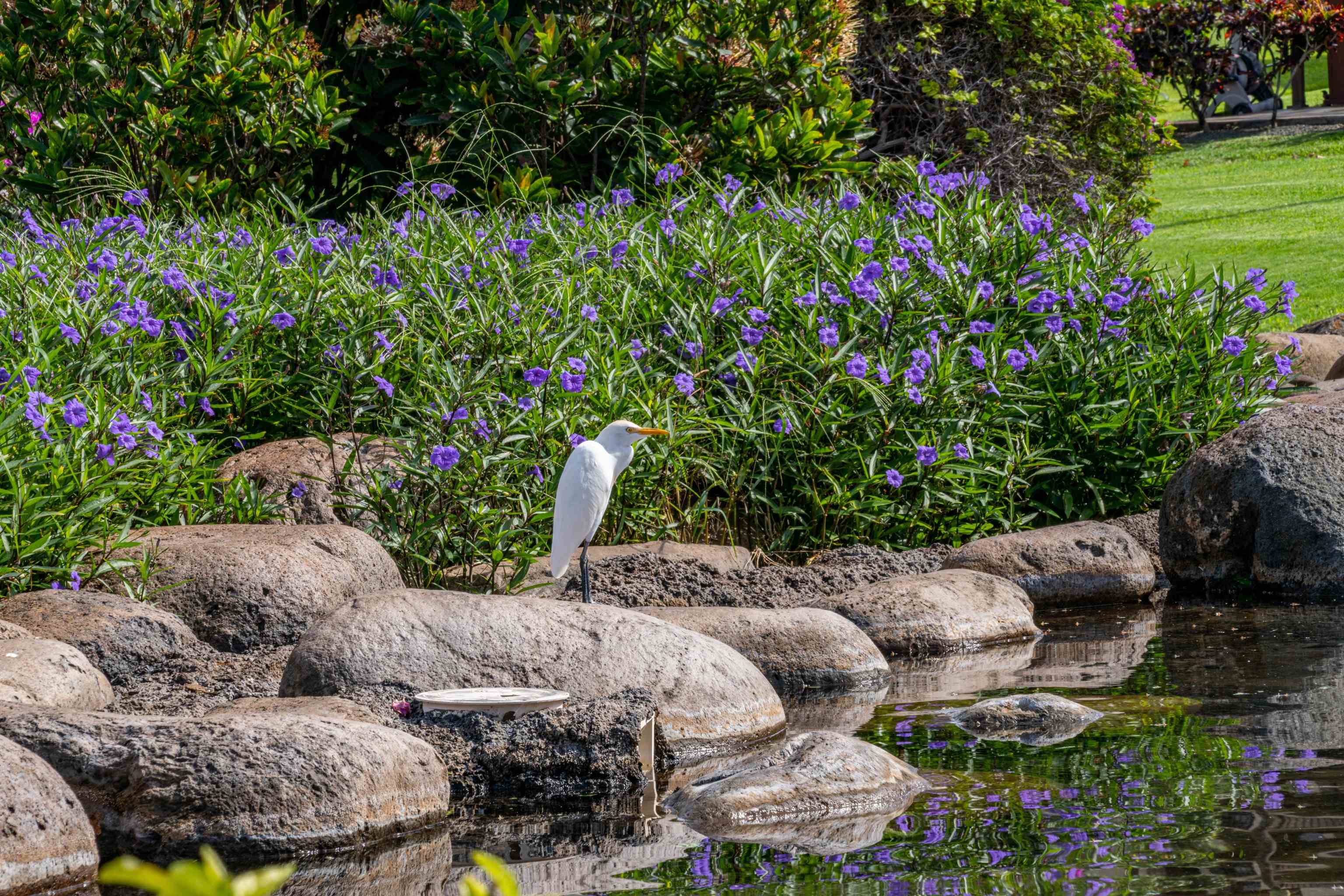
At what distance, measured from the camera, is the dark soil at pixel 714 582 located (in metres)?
6.10

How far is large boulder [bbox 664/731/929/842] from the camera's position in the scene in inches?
155

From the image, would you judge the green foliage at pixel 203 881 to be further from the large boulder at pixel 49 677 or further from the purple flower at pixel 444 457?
the purple flower at pixel 444 457

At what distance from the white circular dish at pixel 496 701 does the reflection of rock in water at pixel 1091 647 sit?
6.09 feet

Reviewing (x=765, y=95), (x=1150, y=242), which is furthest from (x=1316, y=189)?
(x=765, y=95)

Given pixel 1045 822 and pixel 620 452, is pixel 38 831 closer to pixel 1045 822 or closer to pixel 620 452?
pixel 1045 822

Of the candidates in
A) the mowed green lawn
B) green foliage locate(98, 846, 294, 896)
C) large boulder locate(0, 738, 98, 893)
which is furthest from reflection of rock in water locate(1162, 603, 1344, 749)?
the mowed green lawn

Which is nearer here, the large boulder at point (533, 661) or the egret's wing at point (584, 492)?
the large boulder at point (533, 661)

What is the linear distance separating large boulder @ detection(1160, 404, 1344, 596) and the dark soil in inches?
54.3

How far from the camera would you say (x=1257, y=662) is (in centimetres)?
549

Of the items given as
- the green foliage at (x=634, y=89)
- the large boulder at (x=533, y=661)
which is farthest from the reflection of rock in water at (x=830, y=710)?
the green foliage at (x=634, y=89)

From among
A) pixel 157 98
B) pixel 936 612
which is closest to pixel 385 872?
pixel 936 612

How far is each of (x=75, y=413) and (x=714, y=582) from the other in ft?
8.47

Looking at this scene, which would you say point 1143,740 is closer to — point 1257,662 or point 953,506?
point 1257,662

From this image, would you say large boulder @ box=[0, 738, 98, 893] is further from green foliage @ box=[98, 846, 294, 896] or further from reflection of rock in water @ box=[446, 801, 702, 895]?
green foliage @ box=[98, 846, 294, 896]
